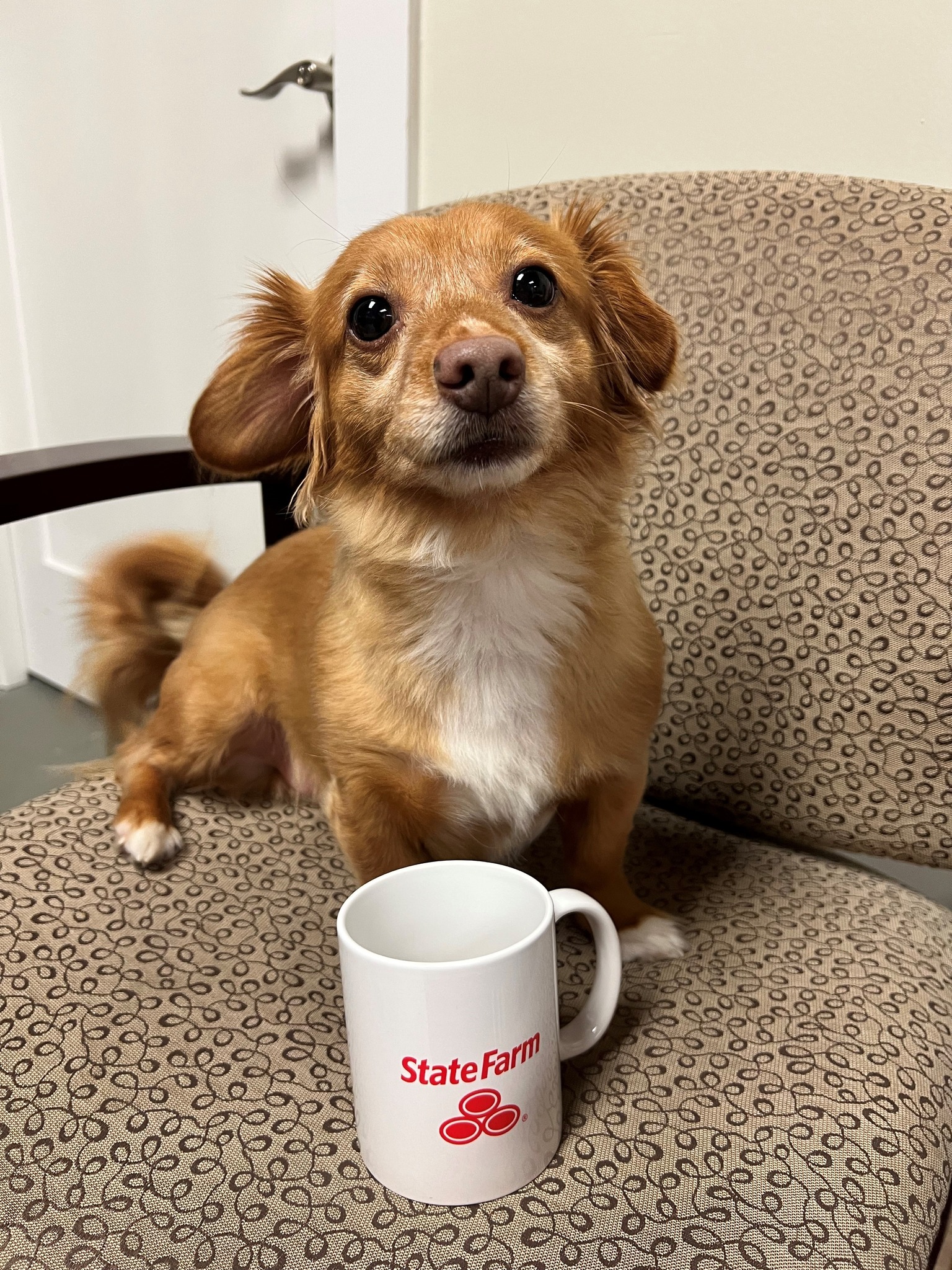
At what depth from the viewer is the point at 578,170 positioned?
135 cm

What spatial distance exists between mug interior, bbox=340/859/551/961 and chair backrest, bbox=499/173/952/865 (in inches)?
19.2

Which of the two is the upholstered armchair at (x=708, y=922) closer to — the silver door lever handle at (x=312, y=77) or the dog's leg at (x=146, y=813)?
the dog's leg at (x=146, y=813)

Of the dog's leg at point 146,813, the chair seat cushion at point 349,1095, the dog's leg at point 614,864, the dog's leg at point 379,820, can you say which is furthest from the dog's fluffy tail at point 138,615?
the dog's leg at point 614,864

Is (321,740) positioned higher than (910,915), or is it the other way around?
(321,740)

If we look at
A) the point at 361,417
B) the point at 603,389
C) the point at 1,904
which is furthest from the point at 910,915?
the point at 1,904

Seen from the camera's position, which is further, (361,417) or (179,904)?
(179,904)

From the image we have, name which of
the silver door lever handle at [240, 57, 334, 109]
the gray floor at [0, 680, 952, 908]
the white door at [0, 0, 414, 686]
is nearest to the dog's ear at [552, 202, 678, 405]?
the white door at [0, 0, 414, 686]

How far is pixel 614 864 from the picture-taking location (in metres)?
0.94

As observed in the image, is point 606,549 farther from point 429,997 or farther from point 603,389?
point 429,997

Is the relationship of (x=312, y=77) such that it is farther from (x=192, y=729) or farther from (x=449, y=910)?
(x=449, y=910)

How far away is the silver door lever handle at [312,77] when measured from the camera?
1597 millimetres

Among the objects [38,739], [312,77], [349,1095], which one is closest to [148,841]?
Answer: [349,1095]

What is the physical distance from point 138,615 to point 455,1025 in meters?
0.96

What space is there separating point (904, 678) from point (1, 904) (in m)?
0.87
